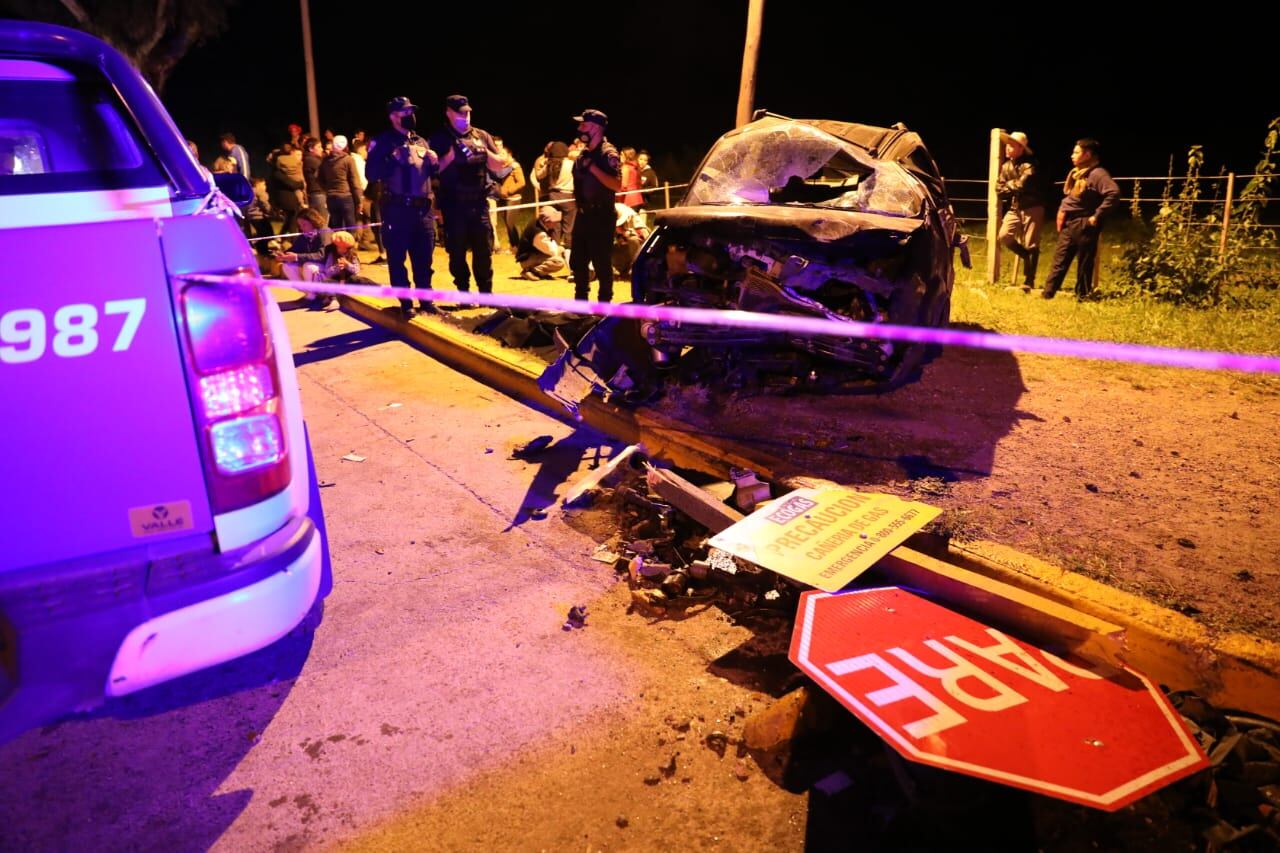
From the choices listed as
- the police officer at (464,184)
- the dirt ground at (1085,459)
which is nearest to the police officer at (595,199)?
the police officer at (464,184)

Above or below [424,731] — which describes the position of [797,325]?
above

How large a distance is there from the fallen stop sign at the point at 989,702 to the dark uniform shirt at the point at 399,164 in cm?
648

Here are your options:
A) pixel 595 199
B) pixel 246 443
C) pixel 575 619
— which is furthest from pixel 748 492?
pixel 595 199

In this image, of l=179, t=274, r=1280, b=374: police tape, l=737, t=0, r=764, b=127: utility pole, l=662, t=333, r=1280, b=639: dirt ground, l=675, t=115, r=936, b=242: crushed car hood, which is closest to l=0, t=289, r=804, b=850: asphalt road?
l=179, t=274, r=1280, b=374: police tape

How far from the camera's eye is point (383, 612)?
3.46 meters

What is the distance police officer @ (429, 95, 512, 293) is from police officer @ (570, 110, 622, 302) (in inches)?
38.9

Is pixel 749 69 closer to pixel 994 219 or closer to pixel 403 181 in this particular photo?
pixel 994 219

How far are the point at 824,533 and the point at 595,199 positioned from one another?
5.42m

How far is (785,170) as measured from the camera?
19.3 ft

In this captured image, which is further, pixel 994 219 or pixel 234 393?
pixel 994 219

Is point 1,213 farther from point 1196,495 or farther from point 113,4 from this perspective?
point 113,4

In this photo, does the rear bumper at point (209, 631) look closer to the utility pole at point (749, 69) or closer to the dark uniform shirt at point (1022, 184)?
the utility pole at point (749, 69)

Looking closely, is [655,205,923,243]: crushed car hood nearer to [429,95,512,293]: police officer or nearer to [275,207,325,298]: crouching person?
[429,95,512,293]: police officer

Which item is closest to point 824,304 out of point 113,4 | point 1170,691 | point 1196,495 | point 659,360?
point 659,360
